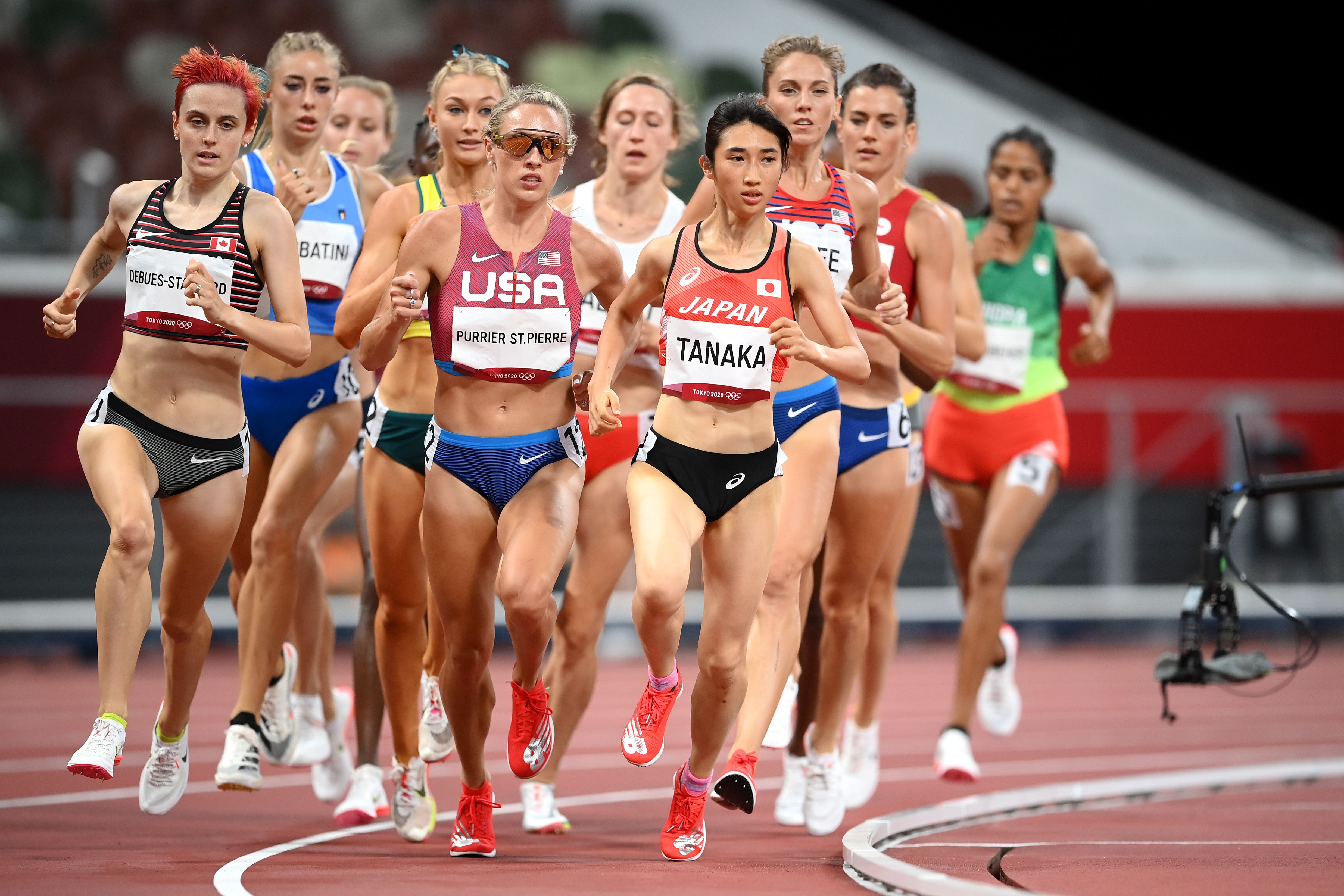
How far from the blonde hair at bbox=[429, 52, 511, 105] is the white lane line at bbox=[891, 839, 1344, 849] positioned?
11.5 ft

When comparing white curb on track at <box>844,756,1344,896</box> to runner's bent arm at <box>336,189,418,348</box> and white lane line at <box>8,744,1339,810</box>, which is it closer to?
white lane line at <box>8,744,1339,810</box>

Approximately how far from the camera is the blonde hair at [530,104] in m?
5.93

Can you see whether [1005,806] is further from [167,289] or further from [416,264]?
[167,289]

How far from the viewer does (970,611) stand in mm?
8477

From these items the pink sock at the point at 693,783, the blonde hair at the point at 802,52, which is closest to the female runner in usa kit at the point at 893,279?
the blonde hair at the point at 802,52

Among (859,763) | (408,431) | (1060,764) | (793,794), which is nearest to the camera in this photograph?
(408,431)

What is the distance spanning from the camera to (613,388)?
7.04 meters

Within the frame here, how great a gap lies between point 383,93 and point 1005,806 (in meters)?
4.75

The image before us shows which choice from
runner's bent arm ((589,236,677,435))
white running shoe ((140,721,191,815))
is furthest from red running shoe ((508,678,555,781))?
white running shoe ((140,721,191,815))

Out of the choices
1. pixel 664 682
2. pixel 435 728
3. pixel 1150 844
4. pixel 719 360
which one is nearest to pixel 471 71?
pixel 719 360

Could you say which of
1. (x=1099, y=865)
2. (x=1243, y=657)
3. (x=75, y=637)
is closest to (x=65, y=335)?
(x=1099, y=865)

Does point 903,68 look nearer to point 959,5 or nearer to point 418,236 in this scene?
point 959,5

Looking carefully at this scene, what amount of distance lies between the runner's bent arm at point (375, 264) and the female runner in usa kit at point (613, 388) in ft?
2.66

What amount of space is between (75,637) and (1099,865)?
394 inches
